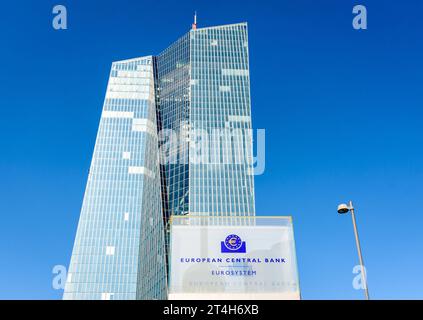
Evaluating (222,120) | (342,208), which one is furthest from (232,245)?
(222,120)

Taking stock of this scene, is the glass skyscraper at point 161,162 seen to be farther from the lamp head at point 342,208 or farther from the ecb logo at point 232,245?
the lamp head at point 342,208

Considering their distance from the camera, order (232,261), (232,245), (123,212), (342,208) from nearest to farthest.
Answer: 1. (342,208)
2. (232,261)
3. (232,245)
4. (123,212)

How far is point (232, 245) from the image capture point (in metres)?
32.7

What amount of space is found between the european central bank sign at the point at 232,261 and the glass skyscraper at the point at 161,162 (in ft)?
374

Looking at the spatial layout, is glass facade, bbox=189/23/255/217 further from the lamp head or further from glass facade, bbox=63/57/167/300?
the lamp head

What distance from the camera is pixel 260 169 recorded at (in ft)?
527

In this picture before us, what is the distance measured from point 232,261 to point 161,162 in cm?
13918

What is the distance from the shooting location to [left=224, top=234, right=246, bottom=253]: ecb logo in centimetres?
3259

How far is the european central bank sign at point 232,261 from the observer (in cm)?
3144

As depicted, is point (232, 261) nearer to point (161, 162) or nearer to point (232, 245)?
point (232, 245)

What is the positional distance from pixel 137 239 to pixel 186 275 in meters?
132

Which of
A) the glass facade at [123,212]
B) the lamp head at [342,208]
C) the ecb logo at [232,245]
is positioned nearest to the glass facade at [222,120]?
the glass facade at [123,212]
